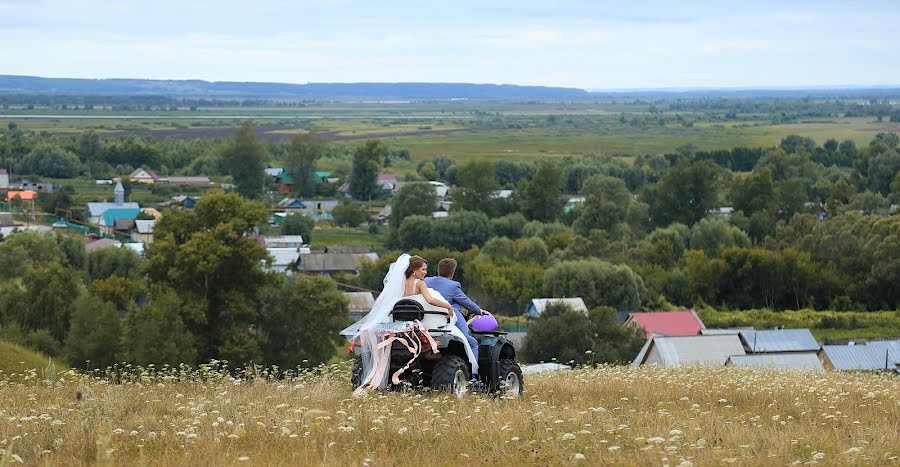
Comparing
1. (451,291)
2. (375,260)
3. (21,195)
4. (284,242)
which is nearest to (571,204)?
(284,242)

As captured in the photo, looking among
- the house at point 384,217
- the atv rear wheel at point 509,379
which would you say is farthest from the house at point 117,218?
the atv rear wheel at point 509,379

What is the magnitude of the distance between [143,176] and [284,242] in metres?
47.9

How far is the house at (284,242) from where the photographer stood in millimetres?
74562

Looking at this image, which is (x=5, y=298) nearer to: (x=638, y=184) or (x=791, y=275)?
(x=791, y=275)

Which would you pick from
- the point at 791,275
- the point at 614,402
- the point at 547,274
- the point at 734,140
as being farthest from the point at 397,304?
the point at 734,140

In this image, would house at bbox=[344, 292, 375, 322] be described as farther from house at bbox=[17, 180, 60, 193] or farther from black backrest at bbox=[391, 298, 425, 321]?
house at bbox=[17, 180, 60, 193]

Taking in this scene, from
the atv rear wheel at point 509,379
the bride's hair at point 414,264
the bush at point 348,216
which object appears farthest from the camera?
the bush at point 348,216

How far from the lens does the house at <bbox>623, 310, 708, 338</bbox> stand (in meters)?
48.6

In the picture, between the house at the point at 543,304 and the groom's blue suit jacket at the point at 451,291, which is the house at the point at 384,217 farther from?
the groom's blue suit jacket at the point at 451,291

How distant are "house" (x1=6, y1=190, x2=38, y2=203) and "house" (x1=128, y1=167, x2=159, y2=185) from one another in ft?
55.7

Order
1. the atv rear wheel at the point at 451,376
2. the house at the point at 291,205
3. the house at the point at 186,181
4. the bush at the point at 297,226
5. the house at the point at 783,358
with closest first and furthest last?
the atv rear wheel at the point at 451,376 → the house at the point at 783,358 → the bush at the point at 297,226 → the house at the point at 291,205 → the house at the point at 186,181

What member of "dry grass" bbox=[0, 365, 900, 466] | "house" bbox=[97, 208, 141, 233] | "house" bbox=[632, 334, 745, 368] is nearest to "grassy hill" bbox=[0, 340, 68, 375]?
"dry grass" bbox=[0, 365, 900, 466]

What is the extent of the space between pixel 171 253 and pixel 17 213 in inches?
2324

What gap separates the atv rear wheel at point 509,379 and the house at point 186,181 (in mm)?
103019
